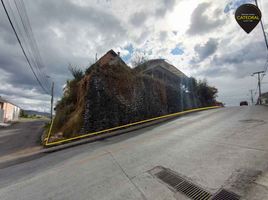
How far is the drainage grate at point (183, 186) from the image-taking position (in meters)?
3.31

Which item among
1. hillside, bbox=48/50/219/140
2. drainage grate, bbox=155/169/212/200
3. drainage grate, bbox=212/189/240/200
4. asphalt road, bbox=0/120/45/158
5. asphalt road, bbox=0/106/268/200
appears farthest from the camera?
hillside, bbox=48/50/219/140

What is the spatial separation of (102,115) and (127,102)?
2472 mm

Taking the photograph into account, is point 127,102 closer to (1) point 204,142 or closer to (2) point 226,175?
(1) point 204,142

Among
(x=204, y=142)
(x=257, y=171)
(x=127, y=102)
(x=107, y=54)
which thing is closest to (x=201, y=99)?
(x=107, y=54)

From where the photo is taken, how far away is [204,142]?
6527mm

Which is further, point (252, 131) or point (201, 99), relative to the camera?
point (201, 99)

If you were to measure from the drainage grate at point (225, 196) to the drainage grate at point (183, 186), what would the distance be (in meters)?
0.14

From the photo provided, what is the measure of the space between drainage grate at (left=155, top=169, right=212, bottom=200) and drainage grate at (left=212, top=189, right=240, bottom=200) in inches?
5.4

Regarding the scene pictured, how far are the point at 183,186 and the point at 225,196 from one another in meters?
0.79

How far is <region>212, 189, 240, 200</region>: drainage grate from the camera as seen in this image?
3.12 m


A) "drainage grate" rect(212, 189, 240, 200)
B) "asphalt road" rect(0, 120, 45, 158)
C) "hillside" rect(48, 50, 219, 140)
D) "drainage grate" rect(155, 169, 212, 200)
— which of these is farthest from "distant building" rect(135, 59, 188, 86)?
"drainage grate" rect(212, 189, 240, 200)

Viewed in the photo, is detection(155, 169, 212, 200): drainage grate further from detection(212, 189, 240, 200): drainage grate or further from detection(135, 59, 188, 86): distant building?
detection(135, 59, 188, 86): distant building

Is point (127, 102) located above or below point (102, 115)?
above

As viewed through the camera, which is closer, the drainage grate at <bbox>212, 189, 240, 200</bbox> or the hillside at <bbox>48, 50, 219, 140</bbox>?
the drainage grate at <bbox>212, 189, 240, 200</bbox>
